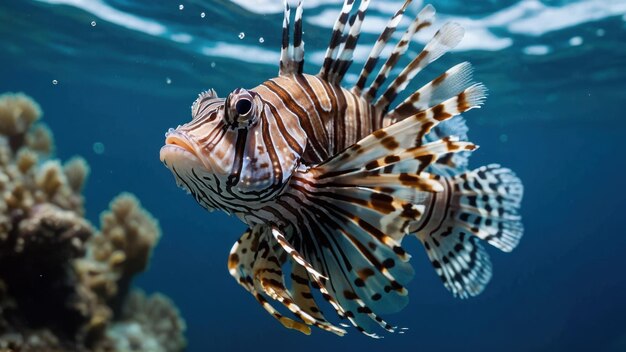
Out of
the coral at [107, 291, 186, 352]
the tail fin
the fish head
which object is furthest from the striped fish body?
the coral at [107, 291, 186, 352]

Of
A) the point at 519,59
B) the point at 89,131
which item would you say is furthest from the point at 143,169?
the point at 519,59

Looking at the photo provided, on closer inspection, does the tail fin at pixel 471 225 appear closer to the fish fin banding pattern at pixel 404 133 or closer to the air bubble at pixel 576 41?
the fish fin banding pattern at pixel 404 133

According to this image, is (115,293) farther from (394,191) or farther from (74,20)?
(74,20)

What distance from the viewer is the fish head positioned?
6.41 feet

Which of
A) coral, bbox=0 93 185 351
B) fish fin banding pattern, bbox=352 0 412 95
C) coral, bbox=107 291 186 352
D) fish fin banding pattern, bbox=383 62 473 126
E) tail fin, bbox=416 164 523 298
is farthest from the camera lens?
coral, bbox=107 291 186 352

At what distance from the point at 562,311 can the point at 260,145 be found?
34523 millimetres

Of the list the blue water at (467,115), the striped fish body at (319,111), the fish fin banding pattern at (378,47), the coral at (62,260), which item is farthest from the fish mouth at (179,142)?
the blue water at (467,115)

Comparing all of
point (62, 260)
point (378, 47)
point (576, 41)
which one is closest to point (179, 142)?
point (378, 47)

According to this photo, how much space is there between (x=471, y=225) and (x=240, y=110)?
2.00m

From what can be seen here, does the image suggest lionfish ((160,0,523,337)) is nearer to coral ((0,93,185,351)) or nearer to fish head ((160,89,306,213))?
fish head ((160,89,306,213))

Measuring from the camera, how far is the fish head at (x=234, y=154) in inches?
77.0

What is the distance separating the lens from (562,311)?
31.5 metres

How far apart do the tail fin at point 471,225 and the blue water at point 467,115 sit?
9.60 m

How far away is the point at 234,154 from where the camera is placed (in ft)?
6.60
